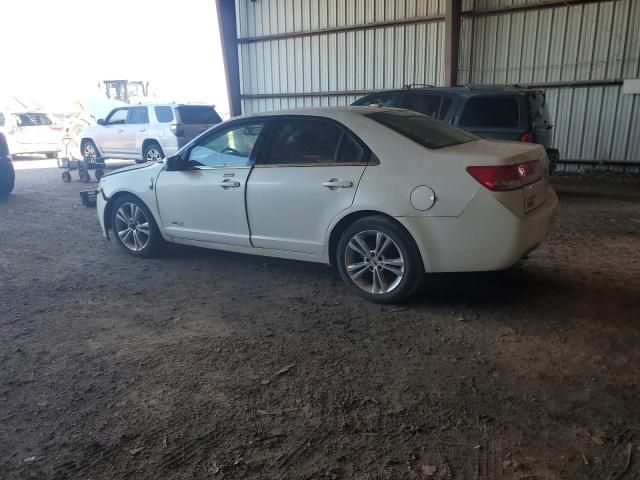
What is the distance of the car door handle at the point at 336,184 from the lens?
430cm

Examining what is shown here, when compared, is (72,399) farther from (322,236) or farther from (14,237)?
(14,237)

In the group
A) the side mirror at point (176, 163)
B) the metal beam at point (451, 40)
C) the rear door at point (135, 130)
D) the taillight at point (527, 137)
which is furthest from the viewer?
the rear door at point (135, 130)

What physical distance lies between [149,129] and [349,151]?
9.80 metres

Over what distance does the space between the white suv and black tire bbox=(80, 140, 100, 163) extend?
0.12 metres

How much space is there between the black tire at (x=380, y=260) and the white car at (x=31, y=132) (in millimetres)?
17065

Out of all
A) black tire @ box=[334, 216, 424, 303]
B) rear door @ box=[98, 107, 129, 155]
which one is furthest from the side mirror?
rear door @ box=[98, 107, 129, 155]

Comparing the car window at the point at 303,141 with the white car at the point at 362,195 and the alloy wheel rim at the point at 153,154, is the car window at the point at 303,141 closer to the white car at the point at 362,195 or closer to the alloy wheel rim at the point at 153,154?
the white car at the point at 362,195

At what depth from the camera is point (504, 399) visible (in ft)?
9.66

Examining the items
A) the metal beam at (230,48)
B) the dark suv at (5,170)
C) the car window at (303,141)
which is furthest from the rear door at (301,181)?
the metal beam at (230,48)

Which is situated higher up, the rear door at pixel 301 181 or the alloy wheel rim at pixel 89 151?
the rear door at pixel 301 181

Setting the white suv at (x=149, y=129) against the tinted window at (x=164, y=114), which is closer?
the white suv at (x=149, y=129)

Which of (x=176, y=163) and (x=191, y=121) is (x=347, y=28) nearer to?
(x=191, y=121)

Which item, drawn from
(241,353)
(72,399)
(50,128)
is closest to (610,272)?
(241,353)

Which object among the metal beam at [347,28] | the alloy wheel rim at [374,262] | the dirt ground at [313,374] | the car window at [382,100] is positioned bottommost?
the dirt ground at [313,374]
